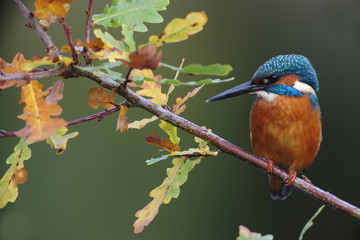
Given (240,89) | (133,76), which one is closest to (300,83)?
(240,89)

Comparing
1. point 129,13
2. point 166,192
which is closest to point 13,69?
point 129,13

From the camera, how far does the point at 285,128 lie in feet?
3.21

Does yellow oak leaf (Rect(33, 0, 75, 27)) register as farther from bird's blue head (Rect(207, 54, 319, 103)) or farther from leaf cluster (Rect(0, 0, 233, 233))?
bird's blue head (Rect(207, 54, 319, 103))

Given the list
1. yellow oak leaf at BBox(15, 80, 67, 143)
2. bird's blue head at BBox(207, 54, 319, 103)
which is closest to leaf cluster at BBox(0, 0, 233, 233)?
yellow oak leaf at BBox(15, 80, 67, 143)

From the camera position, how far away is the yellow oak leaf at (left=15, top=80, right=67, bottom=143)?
43cm

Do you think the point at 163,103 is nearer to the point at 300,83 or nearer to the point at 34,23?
the point at 34,23

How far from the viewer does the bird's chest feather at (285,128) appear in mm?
967

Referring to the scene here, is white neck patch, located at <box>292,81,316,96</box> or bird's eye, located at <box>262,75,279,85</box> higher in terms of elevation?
bird's eye, located at <box>262,75,279,85</box>

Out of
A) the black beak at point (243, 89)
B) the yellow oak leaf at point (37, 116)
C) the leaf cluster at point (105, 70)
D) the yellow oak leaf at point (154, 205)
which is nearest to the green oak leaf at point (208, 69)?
the leaf cluster at point (105, 70)

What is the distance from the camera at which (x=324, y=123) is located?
2414 millimetres

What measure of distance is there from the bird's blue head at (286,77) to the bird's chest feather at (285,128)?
19mm

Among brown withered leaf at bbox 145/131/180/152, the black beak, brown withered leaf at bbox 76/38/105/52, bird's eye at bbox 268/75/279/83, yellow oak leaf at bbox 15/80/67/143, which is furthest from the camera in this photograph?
bird's eye at bbox 268/75/279/83

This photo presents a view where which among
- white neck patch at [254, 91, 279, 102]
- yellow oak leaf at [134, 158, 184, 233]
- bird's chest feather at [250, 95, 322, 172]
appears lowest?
bird's chest feather at [250, 95, 322, 172]

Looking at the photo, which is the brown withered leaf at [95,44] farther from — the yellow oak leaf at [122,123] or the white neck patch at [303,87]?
the white neck patch at [303,87]
